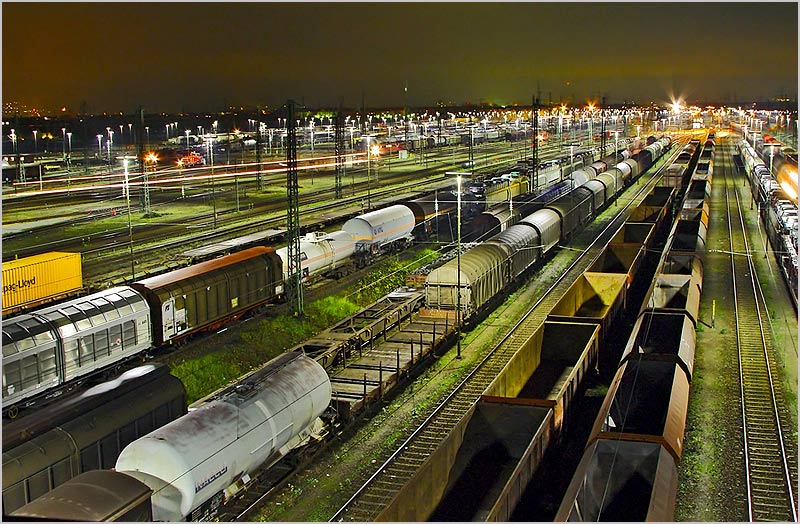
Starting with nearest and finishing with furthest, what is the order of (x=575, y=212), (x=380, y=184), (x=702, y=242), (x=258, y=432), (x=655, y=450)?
(x=655, y=450) → (x=258, y=432) → (x=702, y=242) → (x=575, y=212) → (x=380, y=184)

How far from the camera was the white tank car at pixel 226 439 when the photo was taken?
A: 14.7m

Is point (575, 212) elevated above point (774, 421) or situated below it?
above

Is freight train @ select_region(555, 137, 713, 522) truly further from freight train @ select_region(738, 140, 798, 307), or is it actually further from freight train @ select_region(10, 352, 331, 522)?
freight train @ select_region(738, 140, 798, 307)

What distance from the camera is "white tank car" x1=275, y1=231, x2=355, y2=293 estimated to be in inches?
1443

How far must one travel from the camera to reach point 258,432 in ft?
55.4

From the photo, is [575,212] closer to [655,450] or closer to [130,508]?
[655,450]

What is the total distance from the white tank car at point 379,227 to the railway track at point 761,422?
19.0 meters

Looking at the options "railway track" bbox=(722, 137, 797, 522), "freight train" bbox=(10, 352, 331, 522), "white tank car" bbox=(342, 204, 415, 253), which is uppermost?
"white tank car" bbox=(342, 204, 415, 253)

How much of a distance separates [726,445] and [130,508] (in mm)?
15451

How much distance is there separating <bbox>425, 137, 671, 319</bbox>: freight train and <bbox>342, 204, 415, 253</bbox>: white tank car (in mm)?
7543

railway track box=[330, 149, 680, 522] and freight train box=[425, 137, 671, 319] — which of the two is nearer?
railway track box=[330, 149, 680, 522]

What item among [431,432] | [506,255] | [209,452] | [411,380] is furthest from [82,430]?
[506,255]

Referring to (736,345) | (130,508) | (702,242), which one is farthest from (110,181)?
(130,508)

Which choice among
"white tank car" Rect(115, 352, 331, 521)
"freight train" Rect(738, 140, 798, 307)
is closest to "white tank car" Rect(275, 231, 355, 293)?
"white tank car" Rect(115, 352, 331, 521)
